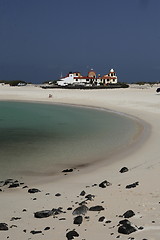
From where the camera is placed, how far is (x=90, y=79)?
91.6 m

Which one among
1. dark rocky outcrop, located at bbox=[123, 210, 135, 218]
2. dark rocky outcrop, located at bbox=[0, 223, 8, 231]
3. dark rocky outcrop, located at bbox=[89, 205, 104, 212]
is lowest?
dark rocky outcrop, located at bbox=[0, 223, 8, 231]

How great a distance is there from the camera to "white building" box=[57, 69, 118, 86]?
91.4 metres

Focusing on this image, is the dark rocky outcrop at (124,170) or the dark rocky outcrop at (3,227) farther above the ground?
the dark rocky outcrop at (3,227)

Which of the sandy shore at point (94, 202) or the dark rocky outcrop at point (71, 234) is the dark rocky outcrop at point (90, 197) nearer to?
the sandy shore at point (94, 202)

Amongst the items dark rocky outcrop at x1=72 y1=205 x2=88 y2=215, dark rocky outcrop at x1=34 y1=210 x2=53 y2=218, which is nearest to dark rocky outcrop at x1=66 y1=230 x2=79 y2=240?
dark rocky outcrop at x1=72 y1=205 x2=88 y2=215

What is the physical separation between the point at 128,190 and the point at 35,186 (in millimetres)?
2595

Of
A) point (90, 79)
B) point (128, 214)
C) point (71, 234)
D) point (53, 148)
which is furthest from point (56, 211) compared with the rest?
point (90, 79)

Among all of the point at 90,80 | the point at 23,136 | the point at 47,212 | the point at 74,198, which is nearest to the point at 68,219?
the point at 47,212

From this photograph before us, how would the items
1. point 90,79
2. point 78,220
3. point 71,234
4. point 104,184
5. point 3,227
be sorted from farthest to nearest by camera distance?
1. point 90,79
2. point 104,184
3. point 78,220
4. point 3,227
5. point 71,234

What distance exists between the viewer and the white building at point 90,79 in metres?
91.4

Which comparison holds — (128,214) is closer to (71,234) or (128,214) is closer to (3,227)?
(71,234)

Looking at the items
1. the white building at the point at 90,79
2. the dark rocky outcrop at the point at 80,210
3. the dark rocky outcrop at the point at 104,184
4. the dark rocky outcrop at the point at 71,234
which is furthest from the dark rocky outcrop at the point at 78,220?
the white building at the point at 90,79

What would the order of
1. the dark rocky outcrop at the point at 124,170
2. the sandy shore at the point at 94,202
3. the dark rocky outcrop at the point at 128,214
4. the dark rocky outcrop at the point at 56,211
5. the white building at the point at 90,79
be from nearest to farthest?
the sandy shore at the point at 94,202, the dark rocky outcrop at the point at 128,214, the dark rocky outcrop at the point at 56,211, the dark rocky outcrop at the point at 124,170, the white building at the point at 90,79

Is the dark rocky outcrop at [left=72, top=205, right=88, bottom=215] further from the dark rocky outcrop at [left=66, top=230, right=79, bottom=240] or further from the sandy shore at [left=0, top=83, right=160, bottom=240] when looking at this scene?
the dark rocky outcrop at [left=66, top=230, right=79, bottom=240]
